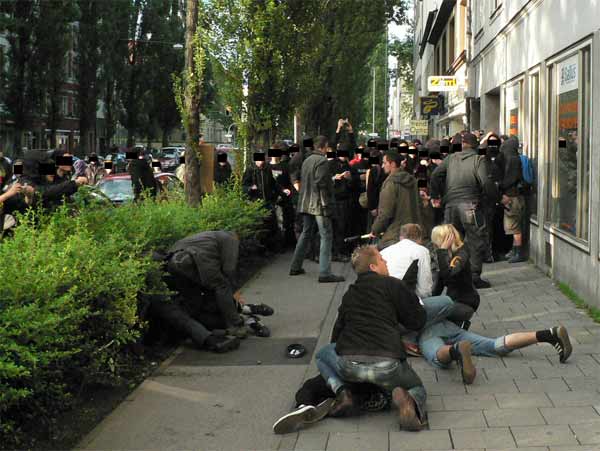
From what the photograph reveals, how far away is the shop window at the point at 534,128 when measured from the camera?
14.4 metres

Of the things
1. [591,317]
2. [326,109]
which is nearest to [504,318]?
[591,317]

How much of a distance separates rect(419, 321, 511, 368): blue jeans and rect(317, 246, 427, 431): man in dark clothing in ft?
3.93

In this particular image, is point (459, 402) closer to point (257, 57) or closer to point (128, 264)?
point (128, 264)

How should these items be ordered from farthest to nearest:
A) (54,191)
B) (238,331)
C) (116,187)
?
(116,187)
(54,191)
(238,331)

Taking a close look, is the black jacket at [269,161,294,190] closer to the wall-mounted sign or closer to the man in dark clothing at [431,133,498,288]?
the man in dark clothing at [431,133,498,288]

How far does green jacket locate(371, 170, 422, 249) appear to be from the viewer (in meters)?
11.2

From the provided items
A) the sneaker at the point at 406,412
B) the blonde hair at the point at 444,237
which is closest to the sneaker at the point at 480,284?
the blonde hair at the point at 444,237

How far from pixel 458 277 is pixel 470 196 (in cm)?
394

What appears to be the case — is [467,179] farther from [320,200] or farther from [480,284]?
[320,200]

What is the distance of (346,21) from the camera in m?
29.1

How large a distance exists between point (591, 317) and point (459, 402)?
341 centimetres

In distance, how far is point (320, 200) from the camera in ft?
42.4

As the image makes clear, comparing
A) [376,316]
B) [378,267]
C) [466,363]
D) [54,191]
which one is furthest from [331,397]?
[54,191]

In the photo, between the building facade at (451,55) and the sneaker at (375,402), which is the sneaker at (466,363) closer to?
the sneaker at (375,402)
